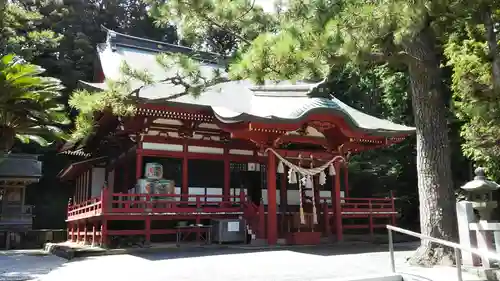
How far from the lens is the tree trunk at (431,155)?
23.7 feet

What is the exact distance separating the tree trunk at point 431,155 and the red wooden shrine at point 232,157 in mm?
4082

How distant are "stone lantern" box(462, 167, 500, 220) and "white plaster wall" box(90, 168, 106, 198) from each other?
13.1 meters

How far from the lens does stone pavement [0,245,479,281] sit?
257 inches

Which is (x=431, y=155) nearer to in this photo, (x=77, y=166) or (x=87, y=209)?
(x=87, y=209)

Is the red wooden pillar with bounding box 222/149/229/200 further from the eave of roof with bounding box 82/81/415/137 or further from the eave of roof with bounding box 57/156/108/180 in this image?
the eave of roof with bounding box 57/156/108/180

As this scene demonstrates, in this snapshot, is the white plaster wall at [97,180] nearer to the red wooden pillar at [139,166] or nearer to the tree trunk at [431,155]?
the red wooden pillar at [139,166]

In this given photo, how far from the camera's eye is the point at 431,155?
741 centimetres

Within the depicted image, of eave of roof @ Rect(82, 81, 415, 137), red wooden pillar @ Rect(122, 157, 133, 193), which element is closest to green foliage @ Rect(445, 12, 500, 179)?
eave of roof @ Rect(82, 81, 415, 137)

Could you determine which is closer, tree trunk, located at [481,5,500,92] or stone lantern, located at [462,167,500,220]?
tree trunk, located at [481,5,500,92]

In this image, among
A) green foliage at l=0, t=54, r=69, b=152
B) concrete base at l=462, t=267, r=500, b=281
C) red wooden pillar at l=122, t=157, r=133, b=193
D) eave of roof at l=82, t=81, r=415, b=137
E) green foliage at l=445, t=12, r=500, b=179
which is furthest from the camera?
red wooden pillar at l=122, t=157, r=133, b=193

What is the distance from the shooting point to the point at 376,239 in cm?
1364

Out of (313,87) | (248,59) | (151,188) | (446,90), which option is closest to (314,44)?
(248,59)

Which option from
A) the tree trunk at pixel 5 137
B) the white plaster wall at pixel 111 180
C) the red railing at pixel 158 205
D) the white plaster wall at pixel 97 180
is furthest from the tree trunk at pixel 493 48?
the white plaster wall at pixel 97 180

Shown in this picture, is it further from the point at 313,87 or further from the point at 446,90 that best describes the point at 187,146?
the point at 446,90
